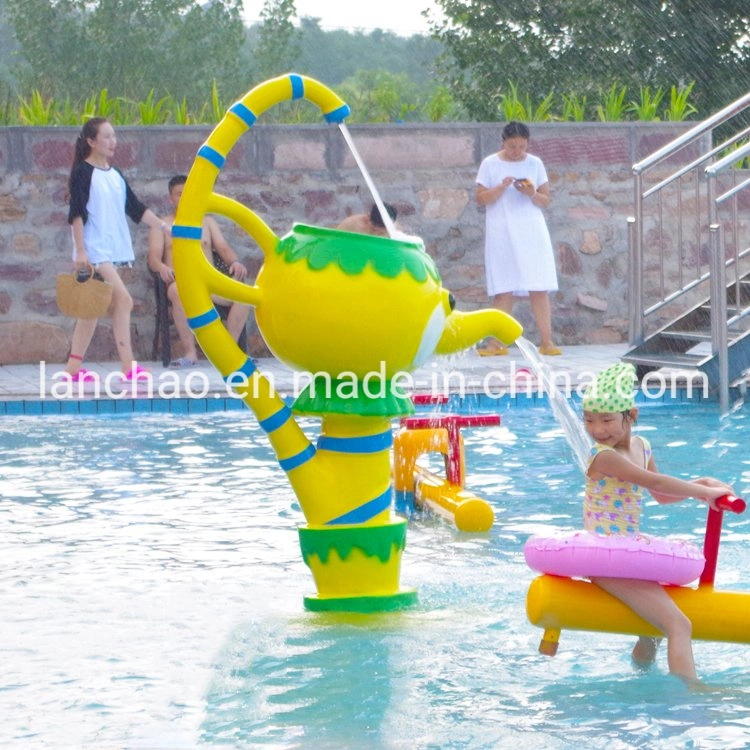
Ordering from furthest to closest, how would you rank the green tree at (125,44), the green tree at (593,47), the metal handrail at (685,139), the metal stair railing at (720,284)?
the green tree at (125,44)
the green tree at (593,47)
the metal handrail at (685,139)
the metal stair railing at (720,284)

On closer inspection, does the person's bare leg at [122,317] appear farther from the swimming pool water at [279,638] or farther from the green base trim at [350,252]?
the green base trim at [350,252]

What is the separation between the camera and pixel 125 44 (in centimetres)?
4222

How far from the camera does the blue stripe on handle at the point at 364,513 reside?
14.9ft

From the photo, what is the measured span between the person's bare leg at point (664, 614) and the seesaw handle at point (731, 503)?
0.30m

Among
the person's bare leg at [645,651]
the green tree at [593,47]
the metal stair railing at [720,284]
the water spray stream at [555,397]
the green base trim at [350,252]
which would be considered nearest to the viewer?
the person's bare leg at [645,651]

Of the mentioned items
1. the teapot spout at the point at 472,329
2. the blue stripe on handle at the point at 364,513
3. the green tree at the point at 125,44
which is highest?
the green tree at the point at 125,44

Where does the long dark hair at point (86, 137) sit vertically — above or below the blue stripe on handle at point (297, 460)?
above

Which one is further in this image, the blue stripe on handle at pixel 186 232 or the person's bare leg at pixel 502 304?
the person's bare leg at pixel 502 304

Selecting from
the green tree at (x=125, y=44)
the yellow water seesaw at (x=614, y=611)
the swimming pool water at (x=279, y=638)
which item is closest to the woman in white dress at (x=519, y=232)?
the swimming pool water at (x=279, y=638)

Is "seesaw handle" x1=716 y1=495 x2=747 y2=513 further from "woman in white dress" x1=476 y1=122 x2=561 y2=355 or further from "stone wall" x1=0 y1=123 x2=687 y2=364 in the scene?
"stone wall" x1=0 y1=123 x2=687 y2=364

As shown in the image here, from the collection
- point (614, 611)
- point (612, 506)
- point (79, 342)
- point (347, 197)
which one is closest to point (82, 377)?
point (79, 342)

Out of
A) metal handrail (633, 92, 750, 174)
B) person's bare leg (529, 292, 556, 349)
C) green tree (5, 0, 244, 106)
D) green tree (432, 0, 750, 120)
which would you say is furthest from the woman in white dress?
green tree (5, 0, 244, 106)

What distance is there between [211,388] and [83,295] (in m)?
1.07

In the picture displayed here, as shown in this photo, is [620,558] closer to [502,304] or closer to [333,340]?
[333,340]
